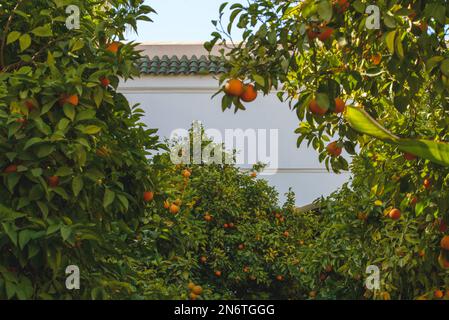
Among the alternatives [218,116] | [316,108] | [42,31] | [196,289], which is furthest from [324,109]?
[218,116]

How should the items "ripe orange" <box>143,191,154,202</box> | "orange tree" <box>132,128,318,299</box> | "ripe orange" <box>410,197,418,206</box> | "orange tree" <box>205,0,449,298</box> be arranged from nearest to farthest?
1. "orange tree" <box>205,0,449,298</box>
2. "ripe orange" <box>143,191,154,202</box>
3. "ripe orange" <box>410,197,418,206</box>
4. "orange tree" <box>132,128,318,299</box>

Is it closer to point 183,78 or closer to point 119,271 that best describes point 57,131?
point 119,271

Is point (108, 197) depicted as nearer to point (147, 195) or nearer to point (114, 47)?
point (147, 195)

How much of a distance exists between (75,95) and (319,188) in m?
7.20

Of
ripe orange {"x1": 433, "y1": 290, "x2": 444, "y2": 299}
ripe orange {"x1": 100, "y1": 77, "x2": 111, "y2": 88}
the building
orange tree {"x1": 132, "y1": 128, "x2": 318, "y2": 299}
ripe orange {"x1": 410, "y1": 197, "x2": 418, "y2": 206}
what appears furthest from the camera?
the building

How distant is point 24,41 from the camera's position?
2.55 m

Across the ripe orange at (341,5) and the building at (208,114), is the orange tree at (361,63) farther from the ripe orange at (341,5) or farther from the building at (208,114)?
the building at (208,114)

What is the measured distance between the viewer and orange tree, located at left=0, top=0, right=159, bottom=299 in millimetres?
2148

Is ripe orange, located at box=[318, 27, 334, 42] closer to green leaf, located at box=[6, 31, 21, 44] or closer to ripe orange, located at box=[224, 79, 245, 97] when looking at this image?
ripe orange, located at box=[224, 79, 245, 97]

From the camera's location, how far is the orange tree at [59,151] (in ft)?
7.05

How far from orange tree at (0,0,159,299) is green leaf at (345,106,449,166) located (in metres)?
1.28

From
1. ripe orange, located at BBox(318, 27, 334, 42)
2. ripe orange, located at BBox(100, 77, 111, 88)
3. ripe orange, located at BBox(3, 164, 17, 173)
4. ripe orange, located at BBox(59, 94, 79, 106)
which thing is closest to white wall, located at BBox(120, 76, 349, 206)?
ripe orange, located at BBox(100, 77, 111, 88)

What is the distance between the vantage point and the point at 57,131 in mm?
2229

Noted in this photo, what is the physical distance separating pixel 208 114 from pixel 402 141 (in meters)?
8.66
